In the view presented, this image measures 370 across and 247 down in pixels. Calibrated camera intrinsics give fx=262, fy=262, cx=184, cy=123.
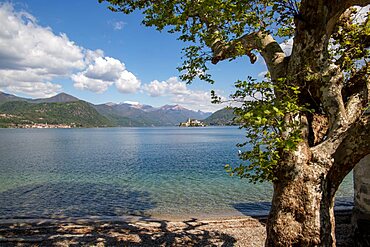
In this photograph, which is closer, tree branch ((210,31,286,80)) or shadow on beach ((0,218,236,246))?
tree branch ((210,31,286,80))

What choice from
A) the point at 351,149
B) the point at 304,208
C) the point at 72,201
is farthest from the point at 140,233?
the point at 72,201

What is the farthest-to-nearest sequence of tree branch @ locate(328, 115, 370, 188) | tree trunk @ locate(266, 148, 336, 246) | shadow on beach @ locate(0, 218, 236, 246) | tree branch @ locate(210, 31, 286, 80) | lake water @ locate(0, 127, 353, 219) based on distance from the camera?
lake water @ locate(0, 127, 353, 219) → shadow on beach @ locate(0, 218, 236, 246) → tree branch @ locate(210, 31, 286, 80) → tree trunk @ locate(266, 148, 336, 246) → tree branch @ locate(328, 115, 370, 188)

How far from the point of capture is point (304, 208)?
5738 millimetres

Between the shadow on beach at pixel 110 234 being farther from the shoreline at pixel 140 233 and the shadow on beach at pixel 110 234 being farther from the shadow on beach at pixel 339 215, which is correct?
the shadow on beach at pixel 339 215

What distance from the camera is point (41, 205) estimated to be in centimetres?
2031

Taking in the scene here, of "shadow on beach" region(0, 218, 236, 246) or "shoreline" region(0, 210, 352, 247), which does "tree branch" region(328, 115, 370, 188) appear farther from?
"shadow on beach" region(0, 218, 236, 246)

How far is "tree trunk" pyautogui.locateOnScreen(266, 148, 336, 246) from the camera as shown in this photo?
5.74m

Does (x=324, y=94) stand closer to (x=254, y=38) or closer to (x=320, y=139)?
(x=320, y=139)

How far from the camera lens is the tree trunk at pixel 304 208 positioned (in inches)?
226

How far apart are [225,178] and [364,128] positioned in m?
25.6

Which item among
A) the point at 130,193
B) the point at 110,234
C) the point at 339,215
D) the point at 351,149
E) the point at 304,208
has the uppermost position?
the point at 351,149

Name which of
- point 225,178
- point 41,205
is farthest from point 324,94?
point 225,178

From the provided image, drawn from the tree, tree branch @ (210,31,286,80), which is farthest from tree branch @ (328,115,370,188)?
tree branch @ (210,31,286,80)

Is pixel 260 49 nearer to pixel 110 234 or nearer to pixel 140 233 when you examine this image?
pixel 140 233
